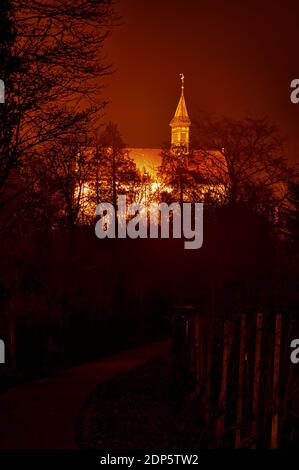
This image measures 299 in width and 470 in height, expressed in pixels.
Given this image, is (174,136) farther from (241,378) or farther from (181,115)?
(241,378)

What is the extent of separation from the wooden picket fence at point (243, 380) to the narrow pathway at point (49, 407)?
188 cm

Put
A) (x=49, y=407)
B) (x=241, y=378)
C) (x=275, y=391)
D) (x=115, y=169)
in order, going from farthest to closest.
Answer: (x=115, y=169) < (x=49, y=407) < (x=241, y=378) < (x=275, y=391)

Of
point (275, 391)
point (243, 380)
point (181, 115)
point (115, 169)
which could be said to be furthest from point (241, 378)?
point (181, 115)

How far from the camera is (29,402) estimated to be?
11875mm

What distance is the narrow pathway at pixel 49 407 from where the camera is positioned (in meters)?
9.17

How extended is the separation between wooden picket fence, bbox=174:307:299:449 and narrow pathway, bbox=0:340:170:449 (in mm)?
1884

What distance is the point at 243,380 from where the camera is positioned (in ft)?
26.6

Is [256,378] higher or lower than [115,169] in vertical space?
lower

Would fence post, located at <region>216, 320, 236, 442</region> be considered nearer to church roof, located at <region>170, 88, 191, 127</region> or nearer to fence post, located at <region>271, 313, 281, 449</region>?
fence post, located at <region>271, 313, 281, 449</region>

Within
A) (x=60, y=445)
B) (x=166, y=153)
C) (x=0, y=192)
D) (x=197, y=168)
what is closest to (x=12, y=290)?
(x=0, y=192)

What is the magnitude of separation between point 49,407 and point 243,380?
451cm

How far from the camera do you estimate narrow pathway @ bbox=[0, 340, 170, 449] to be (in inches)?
361

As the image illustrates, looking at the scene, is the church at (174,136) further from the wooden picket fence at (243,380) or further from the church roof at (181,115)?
the wooden picket fence at (243,380)

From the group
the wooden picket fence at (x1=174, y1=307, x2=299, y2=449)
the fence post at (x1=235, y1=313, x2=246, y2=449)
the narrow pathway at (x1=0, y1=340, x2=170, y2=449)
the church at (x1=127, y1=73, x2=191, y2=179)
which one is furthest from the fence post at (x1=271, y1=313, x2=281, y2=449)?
the church at (x1=127, y1=73, x2=191, y2=179)
